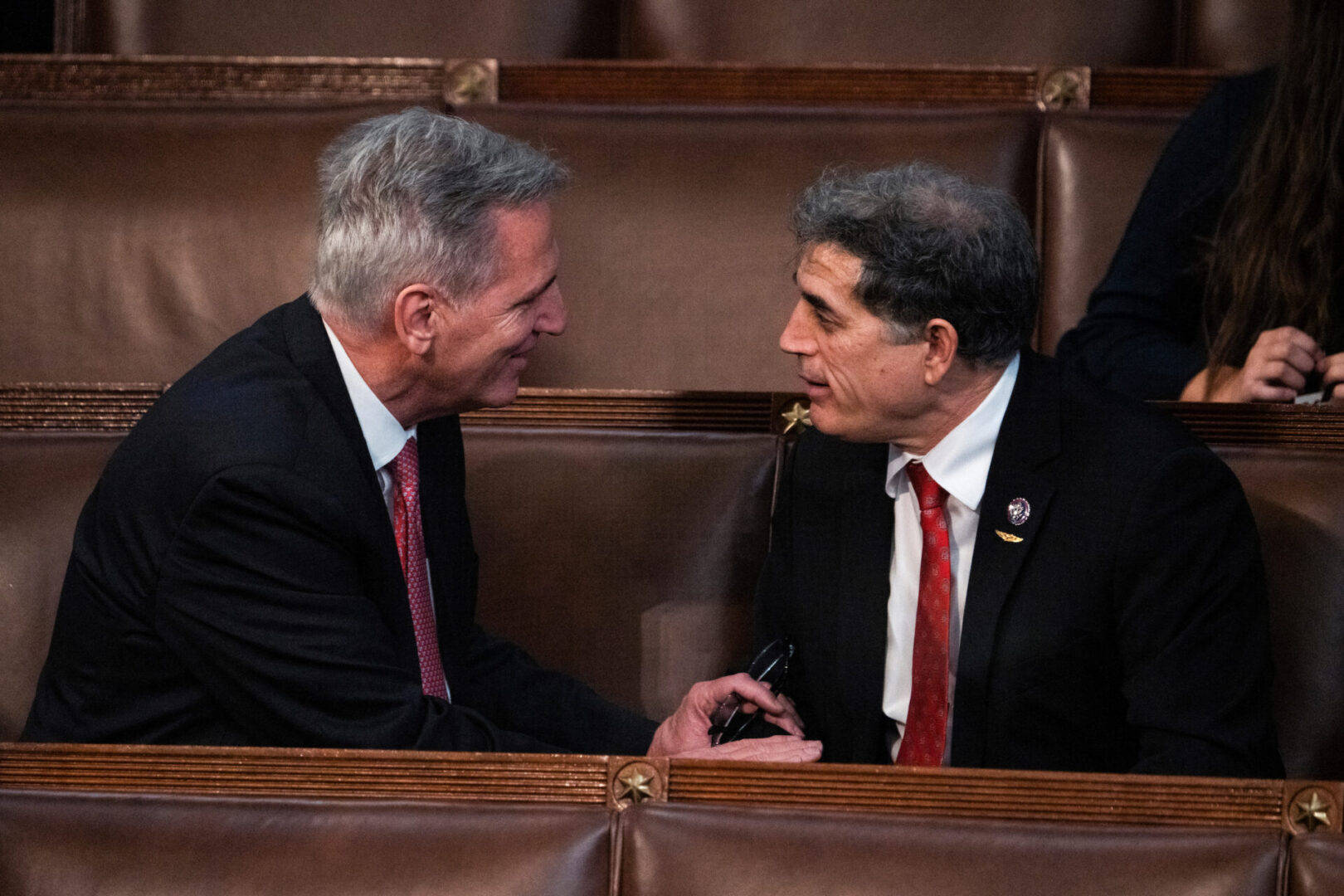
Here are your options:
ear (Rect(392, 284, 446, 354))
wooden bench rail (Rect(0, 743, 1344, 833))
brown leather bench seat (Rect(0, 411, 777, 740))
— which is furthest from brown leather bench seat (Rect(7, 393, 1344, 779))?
wooden bench rail (Rect(0, 743, 1344, 833))

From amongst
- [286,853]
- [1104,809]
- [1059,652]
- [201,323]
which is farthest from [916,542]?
[201,323]

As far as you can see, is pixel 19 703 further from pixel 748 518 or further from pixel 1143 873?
pixel 1143 873

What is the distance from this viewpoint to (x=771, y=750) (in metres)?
0.98

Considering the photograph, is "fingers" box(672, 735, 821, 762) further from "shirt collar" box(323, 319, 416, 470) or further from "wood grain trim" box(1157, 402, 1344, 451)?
"wood grain trim" box(1157, 402, 1344, 451)

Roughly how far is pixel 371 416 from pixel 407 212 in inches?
5.6

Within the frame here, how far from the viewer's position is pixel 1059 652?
40.1 inches

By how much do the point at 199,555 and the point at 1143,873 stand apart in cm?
58

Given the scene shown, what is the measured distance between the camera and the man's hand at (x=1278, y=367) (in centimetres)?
123

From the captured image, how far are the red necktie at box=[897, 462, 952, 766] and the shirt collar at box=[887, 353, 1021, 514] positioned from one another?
1 cm

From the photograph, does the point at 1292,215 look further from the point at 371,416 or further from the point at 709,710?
the point at 371,416

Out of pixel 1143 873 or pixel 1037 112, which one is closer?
pixel 1143 873

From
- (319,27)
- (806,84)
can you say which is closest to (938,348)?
(806,84)

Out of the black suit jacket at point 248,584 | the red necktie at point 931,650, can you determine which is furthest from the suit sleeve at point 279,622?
the red necktie at point 931,650

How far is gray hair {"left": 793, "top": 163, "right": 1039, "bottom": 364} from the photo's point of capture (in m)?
1.02
